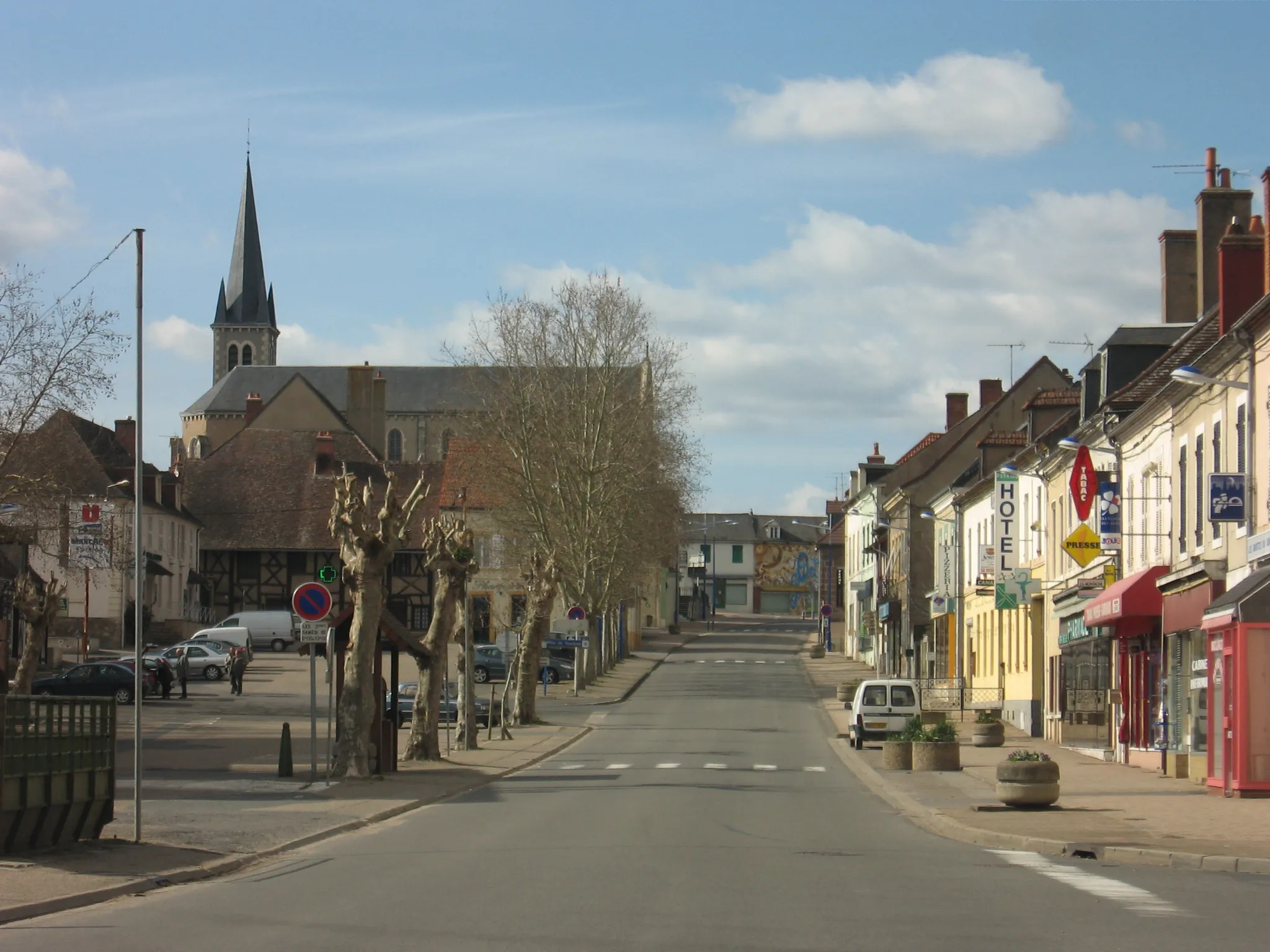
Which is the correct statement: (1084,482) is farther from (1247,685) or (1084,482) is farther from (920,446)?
(920,446)

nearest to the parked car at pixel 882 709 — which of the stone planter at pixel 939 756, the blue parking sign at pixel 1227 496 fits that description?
the stone planter at pixel 939 756

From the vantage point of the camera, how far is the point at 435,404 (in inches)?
5128

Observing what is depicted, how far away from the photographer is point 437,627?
3180 cm

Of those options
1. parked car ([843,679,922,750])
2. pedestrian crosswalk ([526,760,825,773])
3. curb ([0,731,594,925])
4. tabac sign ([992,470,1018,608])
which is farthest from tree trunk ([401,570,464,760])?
tabac sign ([992,470,1018,608])

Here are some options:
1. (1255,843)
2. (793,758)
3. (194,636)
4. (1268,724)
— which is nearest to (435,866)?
(1255,843)

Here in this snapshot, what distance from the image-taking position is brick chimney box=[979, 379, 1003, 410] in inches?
2854

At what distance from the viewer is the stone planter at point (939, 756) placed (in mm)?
29984

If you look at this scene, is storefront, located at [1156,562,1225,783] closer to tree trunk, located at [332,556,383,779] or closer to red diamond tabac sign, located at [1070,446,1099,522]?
red diamond tabac sign, located at [1070,446,1099,522]

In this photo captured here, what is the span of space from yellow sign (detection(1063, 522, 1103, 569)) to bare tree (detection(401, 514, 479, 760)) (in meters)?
11.7

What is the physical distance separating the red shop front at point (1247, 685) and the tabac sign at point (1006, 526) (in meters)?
19.3

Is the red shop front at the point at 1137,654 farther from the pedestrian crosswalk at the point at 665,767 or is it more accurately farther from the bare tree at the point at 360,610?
the bare tree at the point at 360,610

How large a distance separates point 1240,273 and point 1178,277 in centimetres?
1184

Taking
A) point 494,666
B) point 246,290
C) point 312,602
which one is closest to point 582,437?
point 494,666

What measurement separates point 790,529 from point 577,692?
10325 centimetres
